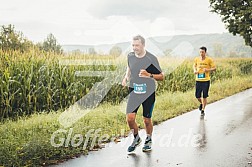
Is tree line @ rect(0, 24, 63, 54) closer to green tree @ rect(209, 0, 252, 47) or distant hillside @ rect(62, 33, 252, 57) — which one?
distant hillside @ rect(62, 33, 252, 57)

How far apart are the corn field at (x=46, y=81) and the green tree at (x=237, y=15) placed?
19994mm

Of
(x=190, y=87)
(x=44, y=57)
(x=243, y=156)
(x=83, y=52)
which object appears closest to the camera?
(x=243, y=156)

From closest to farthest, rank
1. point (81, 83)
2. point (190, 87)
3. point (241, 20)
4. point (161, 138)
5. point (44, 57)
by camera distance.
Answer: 1. point (161, 138)
2. point (44, 57)
3. point (81, 83)
4. point (190, 87)
5. point (241, 20)

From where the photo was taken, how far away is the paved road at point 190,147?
5.46 metres

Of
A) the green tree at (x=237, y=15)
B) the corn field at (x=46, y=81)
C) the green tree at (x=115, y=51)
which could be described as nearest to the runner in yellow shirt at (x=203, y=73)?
the corn field at (x=46, y=81)

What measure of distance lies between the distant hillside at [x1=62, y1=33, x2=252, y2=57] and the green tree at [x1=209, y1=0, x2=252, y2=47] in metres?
3.56

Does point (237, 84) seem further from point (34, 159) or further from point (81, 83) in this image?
point (34, 159)

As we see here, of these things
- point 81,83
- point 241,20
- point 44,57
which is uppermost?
point 241,20

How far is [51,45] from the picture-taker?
469 inches

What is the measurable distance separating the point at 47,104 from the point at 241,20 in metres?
25.0

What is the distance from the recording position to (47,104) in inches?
368

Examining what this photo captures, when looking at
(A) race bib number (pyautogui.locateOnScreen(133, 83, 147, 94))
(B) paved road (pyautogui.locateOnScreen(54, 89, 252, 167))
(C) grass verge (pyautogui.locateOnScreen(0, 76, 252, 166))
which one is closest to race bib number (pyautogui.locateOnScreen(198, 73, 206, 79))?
(C) grass verge (pyautogui.locateOnScreen(0, 76, 252, 166))

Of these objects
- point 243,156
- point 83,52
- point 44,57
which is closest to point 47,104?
point 44,57

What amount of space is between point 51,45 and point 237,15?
22.1 meters
